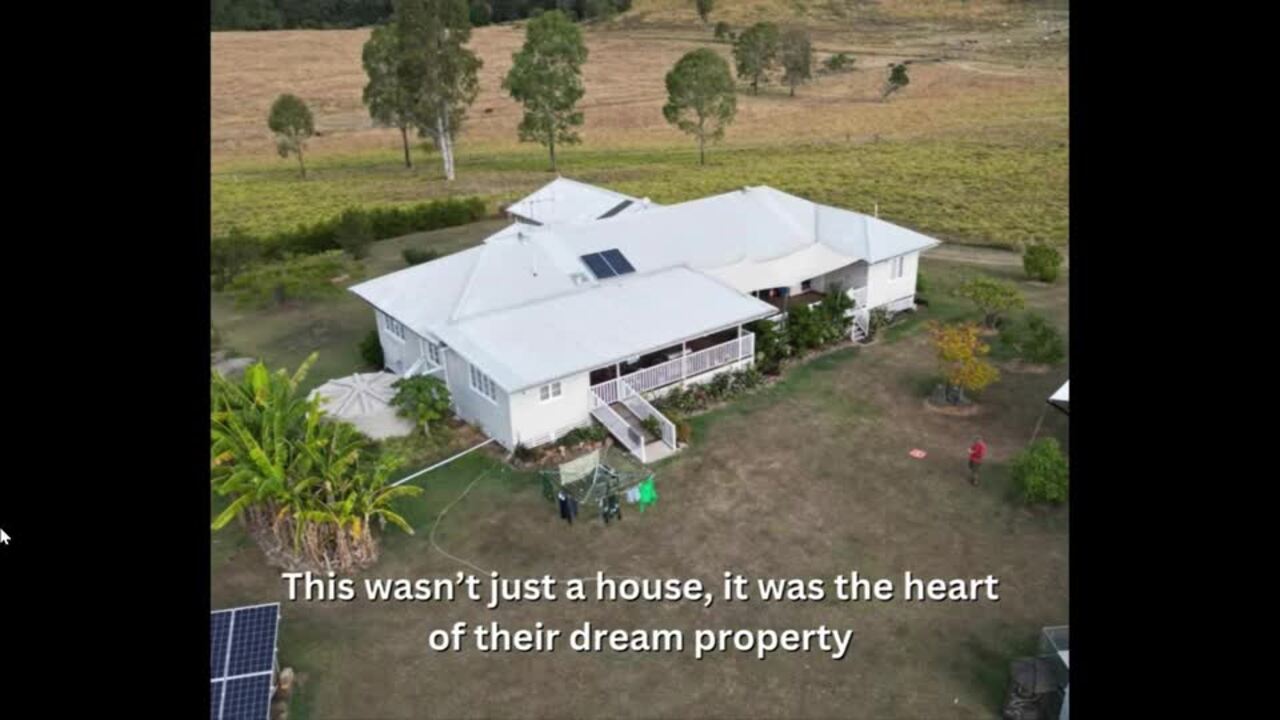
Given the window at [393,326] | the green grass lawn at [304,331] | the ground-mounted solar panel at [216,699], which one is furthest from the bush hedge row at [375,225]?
the ground-mounted solar panel at [216,699]

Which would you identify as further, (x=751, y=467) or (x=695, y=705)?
(x=751, y=467)

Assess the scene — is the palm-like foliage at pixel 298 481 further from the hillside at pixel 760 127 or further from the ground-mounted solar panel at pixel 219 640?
the hillside at pixel 760 127

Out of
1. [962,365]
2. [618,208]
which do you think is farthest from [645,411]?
[618,208]

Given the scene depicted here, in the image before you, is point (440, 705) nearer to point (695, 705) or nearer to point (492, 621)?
point (492, 621)

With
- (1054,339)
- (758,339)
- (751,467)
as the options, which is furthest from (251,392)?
(1054,339)

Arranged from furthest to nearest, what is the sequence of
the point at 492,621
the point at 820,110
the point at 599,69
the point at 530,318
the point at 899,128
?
the point at 599,69, the point at 820,110, the point at 899,128, the point at 530,318, the point at 492,621

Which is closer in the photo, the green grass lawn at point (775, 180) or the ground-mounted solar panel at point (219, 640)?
the ground-mounted solar panel at point (219, 640)

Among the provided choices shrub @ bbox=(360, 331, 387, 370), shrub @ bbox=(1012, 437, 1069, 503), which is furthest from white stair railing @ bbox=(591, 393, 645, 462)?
shrub @ bbox=(1012, 437, 1069, 503)

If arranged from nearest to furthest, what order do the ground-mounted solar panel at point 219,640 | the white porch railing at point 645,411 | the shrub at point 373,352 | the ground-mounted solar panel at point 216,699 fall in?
the ground-mounted solar panel at point 216,699 → the ground-mounted solar panel at point 219,640 → the white porch railing at point 645,411 → the shrub at point 373,352
